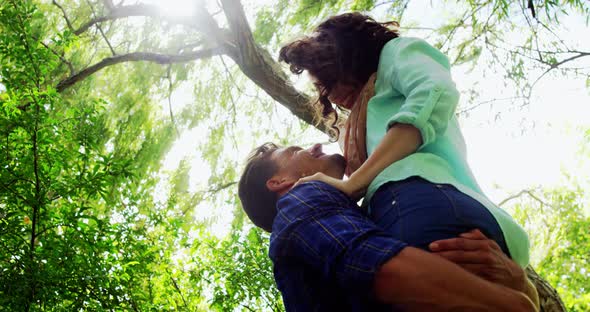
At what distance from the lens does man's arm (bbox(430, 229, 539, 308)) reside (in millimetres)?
838

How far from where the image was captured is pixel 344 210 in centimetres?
95

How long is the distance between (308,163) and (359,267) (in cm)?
67

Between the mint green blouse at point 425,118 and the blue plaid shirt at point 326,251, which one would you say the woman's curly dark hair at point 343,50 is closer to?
the mint green blouse at point 425,118

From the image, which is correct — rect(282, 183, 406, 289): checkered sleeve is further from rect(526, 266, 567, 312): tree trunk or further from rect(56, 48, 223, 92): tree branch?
rect(56, 48, 223, 92): tree branch

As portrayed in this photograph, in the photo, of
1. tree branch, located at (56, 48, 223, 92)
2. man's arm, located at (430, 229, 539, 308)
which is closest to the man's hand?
man's arm, located at (430, 229, 539, 308)

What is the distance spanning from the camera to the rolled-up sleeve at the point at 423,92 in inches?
39.1

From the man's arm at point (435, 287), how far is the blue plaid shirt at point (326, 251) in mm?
22

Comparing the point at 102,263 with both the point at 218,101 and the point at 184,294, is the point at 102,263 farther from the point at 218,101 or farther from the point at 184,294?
the point at 218,101

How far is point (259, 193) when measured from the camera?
1502 millimetres

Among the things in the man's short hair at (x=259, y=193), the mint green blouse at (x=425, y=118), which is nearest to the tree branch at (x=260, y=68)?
the man's short hair at (x=259, y=193)

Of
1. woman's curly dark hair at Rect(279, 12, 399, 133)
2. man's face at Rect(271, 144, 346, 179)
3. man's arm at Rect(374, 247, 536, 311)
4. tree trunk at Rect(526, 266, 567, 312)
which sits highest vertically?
woman's curly dark hair at Rect(279, 12, 399, 133)

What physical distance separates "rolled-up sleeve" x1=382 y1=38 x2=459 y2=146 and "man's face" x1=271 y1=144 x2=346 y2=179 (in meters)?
0.35

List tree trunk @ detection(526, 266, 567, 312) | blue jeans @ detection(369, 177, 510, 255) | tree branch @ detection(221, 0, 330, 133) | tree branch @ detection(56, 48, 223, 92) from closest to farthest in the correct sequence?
blue jeans @ detection(369, 177, 510, 255) → tree trunk @ detection(526, 266, 567, 312) → tree branch @ detection(221, 0, 330, 133) → tree branch @ detection(56, 48, 223, 92)

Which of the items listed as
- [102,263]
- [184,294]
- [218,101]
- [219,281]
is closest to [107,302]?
[102,263]
